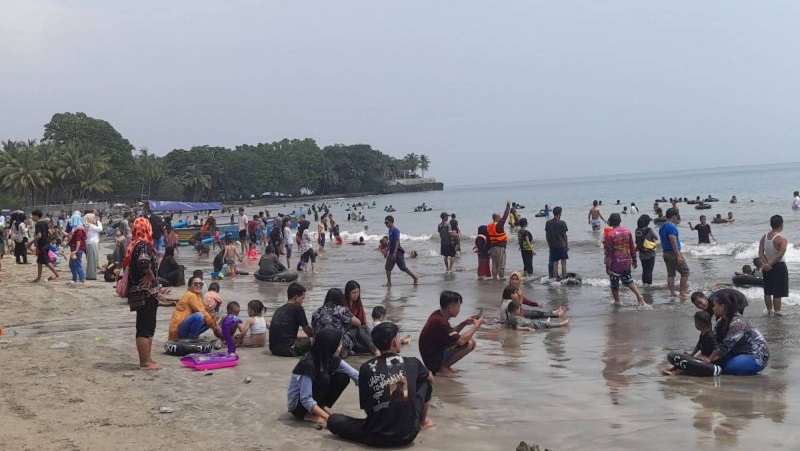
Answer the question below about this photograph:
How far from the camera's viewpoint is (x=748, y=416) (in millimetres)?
5789

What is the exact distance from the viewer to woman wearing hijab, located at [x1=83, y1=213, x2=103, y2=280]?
15094 millimetres

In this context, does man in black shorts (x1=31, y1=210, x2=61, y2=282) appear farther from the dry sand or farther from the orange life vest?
the orange life vest

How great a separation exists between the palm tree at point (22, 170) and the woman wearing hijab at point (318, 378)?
68139 millimetres

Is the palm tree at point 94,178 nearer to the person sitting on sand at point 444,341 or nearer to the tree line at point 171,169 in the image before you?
the tree line at point 171,169

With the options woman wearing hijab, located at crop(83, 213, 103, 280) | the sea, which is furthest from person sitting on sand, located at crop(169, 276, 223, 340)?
woman wearing hijab, located at crop(83, 213, 103, 280)

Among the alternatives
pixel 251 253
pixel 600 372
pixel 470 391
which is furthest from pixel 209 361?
pixel 251 253

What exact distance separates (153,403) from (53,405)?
841 millimetres

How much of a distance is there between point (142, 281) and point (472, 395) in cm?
372

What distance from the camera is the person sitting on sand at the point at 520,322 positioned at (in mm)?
10195

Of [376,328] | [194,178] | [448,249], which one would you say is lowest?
[448,249]

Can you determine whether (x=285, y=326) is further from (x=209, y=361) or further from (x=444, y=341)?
(x=444, y=341)

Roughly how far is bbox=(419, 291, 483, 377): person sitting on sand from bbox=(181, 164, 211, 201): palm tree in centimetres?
10745

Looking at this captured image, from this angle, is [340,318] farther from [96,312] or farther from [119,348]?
[96,312]

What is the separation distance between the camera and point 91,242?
15445mm
